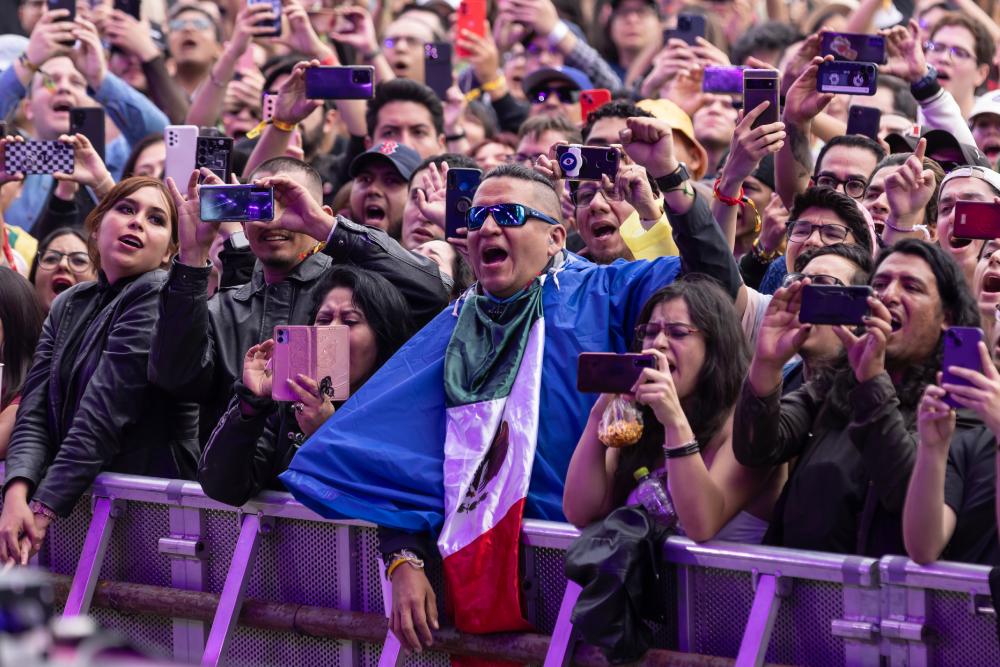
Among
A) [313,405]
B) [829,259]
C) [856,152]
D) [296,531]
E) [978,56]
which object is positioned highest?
[978,56]

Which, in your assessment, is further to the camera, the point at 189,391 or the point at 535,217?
the point at 189,391

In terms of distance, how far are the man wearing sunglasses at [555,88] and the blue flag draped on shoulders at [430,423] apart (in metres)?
3.64

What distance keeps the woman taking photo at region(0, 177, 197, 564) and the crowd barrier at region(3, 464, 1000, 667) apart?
0.16 metres

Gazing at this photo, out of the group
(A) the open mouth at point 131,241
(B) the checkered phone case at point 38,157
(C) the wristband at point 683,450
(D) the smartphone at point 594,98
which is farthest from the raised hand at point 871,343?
(B) the checkered phone case at point 38,157

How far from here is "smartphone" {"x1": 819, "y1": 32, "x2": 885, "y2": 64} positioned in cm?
605

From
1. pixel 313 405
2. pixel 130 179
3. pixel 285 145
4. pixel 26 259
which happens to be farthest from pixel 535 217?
pixel 26 259

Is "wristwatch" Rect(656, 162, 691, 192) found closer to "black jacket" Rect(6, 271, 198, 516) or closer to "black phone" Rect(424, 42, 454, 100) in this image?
"black jacket" Rect(6, 271, 198, 516)

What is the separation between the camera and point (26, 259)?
26.1 ft

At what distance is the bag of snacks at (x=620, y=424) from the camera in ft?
14.4

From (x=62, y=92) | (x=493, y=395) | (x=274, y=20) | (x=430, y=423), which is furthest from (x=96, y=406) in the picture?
(x=62, y=92)

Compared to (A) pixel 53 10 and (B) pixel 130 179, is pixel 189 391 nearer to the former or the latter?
(B) pixel 130 179

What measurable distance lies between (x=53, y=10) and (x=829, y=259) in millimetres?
5077

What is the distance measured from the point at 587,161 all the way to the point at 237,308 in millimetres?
1382

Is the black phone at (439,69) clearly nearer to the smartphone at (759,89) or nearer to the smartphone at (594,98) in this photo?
the smartphone at (594,98)
